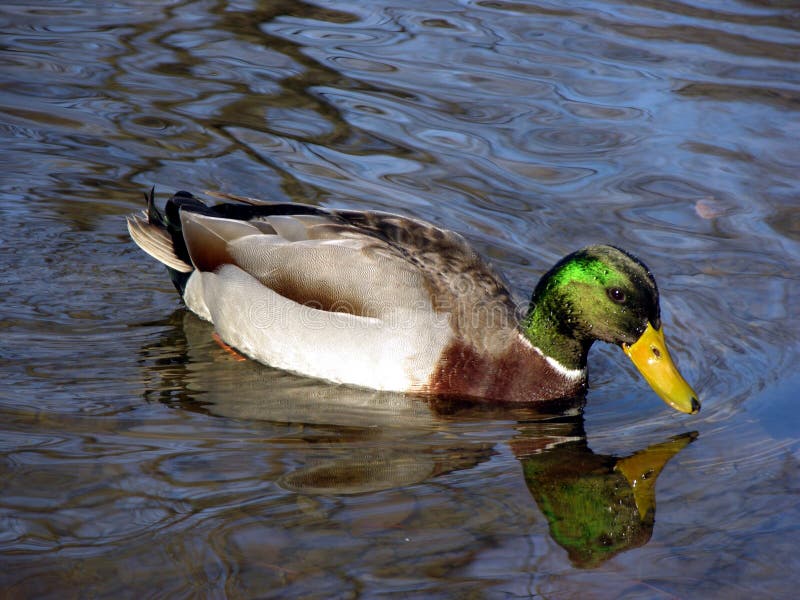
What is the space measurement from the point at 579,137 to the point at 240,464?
4712mm

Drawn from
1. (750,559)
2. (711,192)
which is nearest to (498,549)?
(750,559)

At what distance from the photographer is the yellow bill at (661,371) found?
548cm

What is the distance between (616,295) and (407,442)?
4.12ft

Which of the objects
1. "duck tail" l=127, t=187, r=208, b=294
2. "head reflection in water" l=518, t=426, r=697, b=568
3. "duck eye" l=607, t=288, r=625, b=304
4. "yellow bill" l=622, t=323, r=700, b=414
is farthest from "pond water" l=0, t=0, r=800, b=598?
"duck eye" l=607, t=288, r=625, b=304

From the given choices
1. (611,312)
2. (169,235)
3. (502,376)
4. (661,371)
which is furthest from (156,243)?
(661,371)

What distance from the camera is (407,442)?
5359 millimetres

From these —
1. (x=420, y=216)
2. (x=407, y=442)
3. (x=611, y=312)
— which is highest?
(x=611, y=312)

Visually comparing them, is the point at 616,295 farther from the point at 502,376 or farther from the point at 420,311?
the point at 420,311

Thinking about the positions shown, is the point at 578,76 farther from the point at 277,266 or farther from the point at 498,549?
the point at 498,549

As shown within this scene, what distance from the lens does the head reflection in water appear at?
15.0ft

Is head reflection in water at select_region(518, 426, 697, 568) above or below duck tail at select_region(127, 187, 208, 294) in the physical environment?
below

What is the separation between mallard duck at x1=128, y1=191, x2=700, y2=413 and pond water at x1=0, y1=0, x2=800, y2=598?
0.21m

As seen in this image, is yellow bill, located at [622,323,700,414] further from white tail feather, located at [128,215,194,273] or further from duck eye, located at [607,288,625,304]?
white tail feather, located at [128,215,194,273]

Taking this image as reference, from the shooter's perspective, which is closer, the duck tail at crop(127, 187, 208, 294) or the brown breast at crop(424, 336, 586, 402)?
the brown breast at crop(424, 336, 586, 402)
